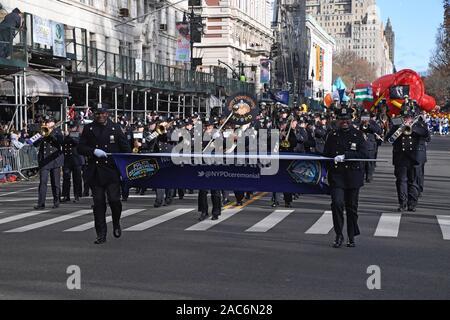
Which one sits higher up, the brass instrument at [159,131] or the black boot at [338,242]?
the brass instrument at [159,131]

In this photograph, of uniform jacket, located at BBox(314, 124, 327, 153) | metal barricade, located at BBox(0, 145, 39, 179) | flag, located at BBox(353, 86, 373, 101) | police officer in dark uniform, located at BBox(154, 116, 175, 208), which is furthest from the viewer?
flag, located at BBox(353, 86, 373, 101)

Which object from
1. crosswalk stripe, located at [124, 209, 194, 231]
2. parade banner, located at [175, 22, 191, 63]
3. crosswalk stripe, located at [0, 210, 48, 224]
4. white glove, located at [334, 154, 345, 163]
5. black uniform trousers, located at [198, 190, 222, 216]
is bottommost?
crosswalk stripe, located at [0, 210, 48, 224]

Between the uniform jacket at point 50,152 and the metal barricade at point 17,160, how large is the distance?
785 cm

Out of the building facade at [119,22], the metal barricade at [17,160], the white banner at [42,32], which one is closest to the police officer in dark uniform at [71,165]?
the metal barricade at [17,160]

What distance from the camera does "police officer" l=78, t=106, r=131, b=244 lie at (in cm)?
1213

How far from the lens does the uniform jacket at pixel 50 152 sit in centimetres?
1770

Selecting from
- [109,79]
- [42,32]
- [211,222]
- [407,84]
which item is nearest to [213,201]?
[211,222]

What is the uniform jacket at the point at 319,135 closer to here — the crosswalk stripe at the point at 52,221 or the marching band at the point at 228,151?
the marching band at the point at 228,151

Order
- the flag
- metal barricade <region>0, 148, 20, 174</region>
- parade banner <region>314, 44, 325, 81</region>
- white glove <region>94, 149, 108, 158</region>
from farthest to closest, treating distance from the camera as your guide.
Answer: parade banner <region>314, 44, 325, 81</region>
the flag
metal barricade <region>0, 148, 20, 174</region>
white glove <region>94, 149, 108, 158</region>

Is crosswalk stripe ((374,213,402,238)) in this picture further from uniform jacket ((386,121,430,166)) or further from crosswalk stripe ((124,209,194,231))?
crosswalk stripe ((124,209,194,231))

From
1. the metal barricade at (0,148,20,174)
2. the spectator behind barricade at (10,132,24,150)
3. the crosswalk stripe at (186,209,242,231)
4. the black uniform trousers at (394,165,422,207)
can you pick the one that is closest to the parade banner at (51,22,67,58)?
the spectator behind barricade at (10,132,24,150)

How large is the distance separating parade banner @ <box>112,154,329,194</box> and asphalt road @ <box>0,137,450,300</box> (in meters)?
0.78

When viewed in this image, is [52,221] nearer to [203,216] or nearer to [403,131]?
[203,216]

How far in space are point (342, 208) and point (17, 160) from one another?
55.0 ft
